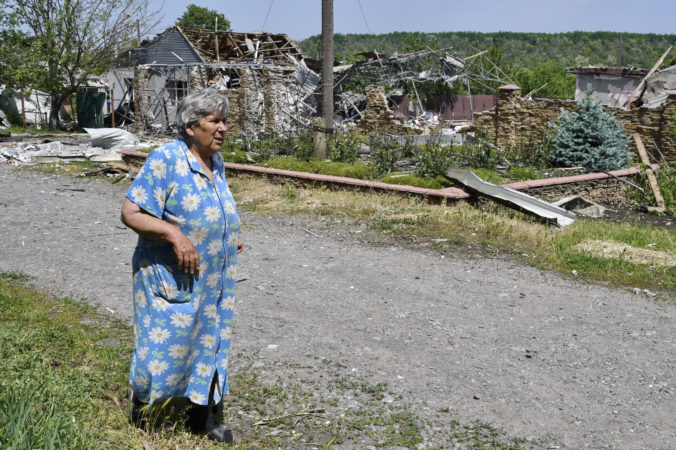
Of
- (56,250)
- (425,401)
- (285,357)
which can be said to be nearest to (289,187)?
(56,250)

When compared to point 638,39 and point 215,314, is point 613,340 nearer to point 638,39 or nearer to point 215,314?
point 215,314

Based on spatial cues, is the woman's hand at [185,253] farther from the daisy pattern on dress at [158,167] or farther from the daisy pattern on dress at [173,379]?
the daisy pattern on dress at [173,379]

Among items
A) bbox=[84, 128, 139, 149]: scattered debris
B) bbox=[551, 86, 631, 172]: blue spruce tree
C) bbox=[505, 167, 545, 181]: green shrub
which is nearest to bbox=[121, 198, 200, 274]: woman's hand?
bbox=[505, 167, 545, 181]: green shrub

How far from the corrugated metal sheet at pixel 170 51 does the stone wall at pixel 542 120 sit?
16.9m

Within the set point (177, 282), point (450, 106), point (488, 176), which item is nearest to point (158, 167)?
point (177, 282)

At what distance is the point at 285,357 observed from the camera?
194 inches

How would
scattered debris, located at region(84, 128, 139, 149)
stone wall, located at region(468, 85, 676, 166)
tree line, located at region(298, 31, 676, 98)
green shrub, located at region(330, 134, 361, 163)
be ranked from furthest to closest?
tree line, located at region(298, 31, 676, 98) < scattered debris, located at region(84, 128, 139, 149) < stone wall, located at region(468, 85, 676, 166) < green shrub, located at region(330, 134, 361, 163)

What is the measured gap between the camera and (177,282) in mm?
3291

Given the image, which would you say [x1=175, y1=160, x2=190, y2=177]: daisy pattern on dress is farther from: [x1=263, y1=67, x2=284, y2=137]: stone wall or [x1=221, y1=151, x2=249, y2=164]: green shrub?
[x1=263, y1=67, x2=284, y2=137]: stone wall

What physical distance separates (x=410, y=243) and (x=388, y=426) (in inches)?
192

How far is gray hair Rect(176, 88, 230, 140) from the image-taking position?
11.0 ft

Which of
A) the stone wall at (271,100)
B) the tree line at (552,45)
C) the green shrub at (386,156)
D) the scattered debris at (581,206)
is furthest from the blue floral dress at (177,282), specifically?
the tree line at (552,45)

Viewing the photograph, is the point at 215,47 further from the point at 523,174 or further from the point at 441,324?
the point at 441,324

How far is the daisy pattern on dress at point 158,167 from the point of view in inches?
128
